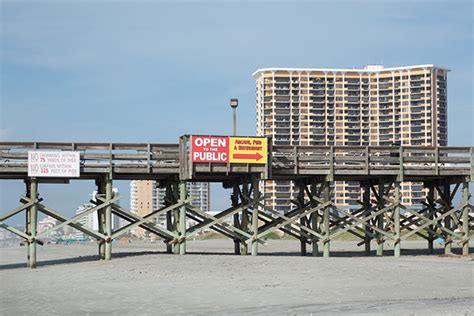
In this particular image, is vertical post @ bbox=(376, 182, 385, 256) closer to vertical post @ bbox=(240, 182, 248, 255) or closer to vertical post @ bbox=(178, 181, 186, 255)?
vertical post @ bbox=(240, 182, 248, 255)

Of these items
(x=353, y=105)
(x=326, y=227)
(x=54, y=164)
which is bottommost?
(x=326, y=227)

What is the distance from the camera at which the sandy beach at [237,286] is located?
64.1 ft

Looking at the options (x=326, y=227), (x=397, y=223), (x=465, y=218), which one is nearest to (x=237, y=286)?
(x=326, y=227)

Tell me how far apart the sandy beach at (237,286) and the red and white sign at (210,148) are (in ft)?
13.3

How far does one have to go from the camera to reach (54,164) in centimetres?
3188

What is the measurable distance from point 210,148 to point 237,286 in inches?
407

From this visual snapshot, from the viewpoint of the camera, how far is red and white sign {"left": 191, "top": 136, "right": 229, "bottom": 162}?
32.9m

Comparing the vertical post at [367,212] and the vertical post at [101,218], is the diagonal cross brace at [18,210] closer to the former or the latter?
the vertical post at [101,218]

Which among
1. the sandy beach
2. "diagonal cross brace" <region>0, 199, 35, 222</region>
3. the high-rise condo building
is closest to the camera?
the sandy beach

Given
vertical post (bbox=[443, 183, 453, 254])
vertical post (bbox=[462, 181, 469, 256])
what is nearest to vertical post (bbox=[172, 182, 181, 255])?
vertical post (bbox=[443, 183, 453, 254])

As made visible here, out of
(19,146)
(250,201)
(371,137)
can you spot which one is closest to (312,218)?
(250,201)

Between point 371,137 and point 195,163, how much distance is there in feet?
461

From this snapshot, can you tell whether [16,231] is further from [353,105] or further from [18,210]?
[353,105]

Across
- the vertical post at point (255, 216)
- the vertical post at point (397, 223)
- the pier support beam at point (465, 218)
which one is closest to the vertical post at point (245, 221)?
the vertical post at point (255, 216)
